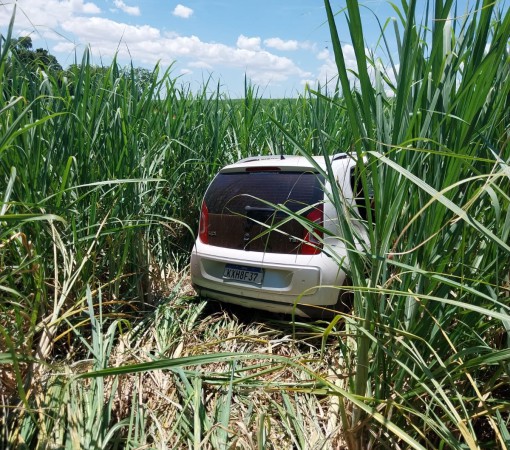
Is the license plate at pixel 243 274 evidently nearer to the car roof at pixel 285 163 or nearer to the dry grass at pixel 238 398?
the dry grass at pixel 238 398

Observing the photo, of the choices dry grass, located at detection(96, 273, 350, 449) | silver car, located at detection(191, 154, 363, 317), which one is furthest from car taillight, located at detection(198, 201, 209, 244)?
dry grass, located at detection(96, 273, 350, 449)

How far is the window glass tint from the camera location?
11.2 feet

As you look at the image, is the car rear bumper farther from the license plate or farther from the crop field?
the crop field

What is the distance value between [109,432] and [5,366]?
1.75 ft

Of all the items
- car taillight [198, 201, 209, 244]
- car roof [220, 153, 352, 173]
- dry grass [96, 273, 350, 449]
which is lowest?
dry grass [96, 273, 350, 449]

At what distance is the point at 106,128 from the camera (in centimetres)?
351

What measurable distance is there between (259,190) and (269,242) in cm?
40

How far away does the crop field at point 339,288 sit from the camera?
1.71 meters

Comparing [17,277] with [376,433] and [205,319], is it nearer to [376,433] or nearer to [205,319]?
[205,319]

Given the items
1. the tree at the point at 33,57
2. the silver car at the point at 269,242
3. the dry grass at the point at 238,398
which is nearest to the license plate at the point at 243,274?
the silver car at the point at 269,242

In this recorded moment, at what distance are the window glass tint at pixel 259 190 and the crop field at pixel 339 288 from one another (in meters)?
0.60

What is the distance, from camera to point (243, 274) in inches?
142

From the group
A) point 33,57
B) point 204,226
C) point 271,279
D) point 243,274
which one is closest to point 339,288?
point 271,279

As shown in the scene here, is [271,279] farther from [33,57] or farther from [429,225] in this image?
[33,57]
